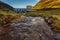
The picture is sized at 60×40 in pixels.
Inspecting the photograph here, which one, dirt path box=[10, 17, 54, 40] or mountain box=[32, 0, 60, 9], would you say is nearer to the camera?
dirt path box=[10, 17, 54, 40]

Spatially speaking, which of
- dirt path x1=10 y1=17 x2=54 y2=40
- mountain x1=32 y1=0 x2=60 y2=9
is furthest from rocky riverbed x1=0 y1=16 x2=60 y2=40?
mountain x1=32 y1=0 x2=60 y2=9

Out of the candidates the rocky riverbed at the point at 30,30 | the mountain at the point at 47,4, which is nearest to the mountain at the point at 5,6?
the rocky riverbed at the point at 30,30

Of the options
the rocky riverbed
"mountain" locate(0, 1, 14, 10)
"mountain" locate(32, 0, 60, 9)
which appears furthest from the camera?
"mountain" locate(32, 0, 60, 9)

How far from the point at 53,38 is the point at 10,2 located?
1.44 m

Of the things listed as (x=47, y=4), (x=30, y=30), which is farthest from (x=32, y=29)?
(x=47, y=4)

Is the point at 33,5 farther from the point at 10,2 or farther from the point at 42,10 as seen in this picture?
the point at 10,2

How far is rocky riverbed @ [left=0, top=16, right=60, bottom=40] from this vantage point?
9.70 feet

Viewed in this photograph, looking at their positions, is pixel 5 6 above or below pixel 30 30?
above

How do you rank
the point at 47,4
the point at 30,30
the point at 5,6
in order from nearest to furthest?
the point at 30,30 → the point at 5,6 → the point at 47,4

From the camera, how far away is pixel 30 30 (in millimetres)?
3021

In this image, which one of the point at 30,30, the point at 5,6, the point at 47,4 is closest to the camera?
the point at 30,30

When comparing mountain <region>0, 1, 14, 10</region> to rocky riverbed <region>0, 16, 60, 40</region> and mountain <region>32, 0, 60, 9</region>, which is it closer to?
rocky riverbed <region>0, 16, 60, 40</region>

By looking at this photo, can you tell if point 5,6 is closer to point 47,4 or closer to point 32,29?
point 32,29

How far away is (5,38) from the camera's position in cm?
294
